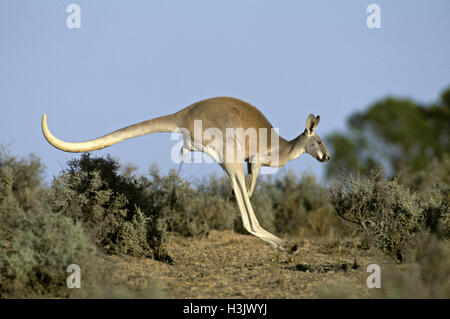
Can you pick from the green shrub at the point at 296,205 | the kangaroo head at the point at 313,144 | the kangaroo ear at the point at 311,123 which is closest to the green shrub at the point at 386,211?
the kangaroo head at the point at 313,144

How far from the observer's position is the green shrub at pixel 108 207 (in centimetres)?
758

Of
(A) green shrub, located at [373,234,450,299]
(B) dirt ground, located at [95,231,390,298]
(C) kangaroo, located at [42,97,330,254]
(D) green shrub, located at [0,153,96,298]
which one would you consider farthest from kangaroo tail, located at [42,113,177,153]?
(A) green shrub, located at [373,234,450,299]

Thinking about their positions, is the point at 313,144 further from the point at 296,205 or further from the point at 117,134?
the point at 296,205

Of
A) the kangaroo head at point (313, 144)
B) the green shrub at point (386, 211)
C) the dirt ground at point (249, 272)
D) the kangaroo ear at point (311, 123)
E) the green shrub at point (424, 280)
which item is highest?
the kangaroo ear at point (311, 123)

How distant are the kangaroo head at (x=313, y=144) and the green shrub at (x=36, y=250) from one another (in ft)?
14.0

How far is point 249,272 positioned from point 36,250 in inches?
113

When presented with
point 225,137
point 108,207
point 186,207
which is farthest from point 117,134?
point 186,207

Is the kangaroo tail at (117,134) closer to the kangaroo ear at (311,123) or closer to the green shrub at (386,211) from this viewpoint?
the kangaroo ear at (311,123)

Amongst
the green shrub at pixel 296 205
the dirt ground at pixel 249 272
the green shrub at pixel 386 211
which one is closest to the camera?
the dirt ground at pixel 249 272

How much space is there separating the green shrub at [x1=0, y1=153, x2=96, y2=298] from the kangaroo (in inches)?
54.2

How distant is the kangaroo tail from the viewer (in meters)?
6.93

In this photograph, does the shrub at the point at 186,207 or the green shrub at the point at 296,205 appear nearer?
the shrub at the point at 186,207

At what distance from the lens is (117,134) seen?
727cm
